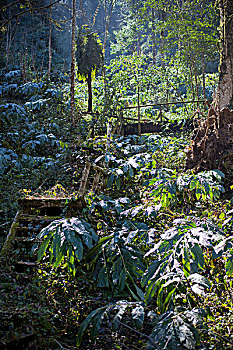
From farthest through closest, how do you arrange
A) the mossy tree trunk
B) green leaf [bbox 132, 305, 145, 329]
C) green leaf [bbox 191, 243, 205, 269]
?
the mossy tree trunk
green leaf [bbox 191, 243, 205, 269]
green leaf [bbox 132, 305, 145, 329]

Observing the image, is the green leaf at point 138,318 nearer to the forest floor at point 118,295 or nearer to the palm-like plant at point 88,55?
the forest floor at point 118,295

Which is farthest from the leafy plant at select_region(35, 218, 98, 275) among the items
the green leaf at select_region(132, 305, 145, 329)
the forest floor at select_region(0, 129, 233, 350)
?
the green leaf at select_region(132, 305, 145, 329)

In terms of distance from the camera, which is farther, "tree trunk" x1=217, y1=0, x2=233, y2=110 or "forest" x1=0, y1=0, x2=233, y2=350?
"tree trunk" x1=217, y1=0, x2=233, y2=110

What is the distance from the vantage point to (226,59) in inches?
253

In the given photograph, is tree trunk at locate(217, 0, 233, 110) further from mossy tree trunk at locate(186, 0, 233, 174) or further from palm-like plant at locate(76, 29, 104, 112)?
palm-like plant at locate(76, 29, 104, 112)

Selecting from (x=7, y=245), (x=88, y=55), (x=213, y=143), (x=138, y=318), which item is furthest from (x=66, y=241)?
(x=88, y=55)

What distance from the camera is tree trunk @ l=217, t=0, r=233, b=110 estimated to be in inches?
252

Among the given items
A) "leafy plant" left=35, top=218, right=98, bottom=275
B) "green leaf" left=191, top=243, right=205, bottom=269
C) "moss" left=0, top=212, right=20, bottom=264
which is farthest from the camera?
"moss" left=0, top=212, right=20, bottom=264

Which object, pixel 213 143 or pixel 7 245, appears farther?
pixel 213 143

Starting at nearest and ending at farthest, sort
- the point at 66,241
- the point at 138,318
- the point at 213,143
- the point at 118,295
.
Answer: the point at 138,318 → the point at 66,241 → the point at 118,295 → the point at 213,143

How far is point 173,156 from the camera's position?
6.10 m

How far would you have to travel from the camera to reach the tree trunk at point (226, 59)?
640cm

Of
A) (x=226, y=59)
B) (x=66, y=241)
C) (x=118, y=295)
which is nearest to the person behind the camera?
(x=66, y=241)

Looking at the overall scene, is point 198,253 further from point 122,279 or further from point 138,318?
point 122,279
